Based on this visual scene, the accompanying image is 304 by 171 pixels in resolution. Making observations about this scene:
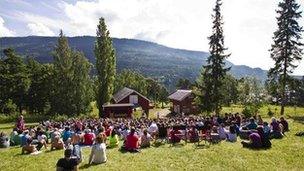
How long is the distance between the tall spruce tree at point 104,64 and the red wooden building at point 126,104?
5.27 feet

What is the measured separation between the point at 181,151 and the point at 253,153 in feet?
13.5

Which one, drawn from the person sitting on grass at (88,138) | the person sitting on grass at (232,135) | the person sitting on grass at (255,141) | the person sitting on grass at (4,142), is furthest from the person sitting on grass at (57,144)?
the person sitting on grass at (255,141)

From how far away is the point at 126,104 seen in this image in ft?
228

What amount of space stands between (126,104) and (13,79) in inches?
840

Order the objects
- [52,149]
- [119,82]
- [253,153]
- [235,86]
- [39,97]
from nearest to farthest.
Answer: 1. [253,153]
2. [52,149]
3. [39,97]
4. [235,86]
5. [119,82]

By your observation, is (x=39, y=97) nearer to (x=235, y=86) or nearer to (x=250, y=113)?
(x=250, y=113)

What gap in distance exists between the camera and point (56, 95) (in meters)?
64.2

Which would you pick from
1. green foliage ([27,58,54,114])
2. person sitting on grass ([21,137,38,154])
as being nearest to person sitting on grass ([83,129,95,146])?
person sitting on grass ([21,137,38,154])

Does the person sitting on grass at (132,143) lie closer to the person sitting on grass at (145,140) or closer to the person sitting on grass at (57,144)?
the person sitting on grass at (145,140)

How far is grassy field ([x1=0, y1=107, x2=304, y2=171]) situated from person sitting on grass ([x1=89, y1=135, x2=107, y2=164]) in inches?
16.6

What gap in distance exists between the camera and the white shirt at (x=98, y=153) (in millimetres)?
19375

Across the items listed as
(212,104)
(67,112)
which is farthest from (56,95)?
(212,104)

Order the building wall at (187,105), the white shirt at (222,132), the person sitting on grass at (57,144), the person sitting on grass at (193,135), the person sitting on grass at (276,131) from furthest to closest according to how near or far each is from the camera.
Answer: the building wall at (187,105), the person sitting on grass at (276,131), the white shirt at (222,132), the person sitting on grass at (193,135), the person sitting on grass at (57,144)

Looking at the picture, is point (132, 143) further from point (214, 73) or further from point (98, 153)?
point (214, 73)
